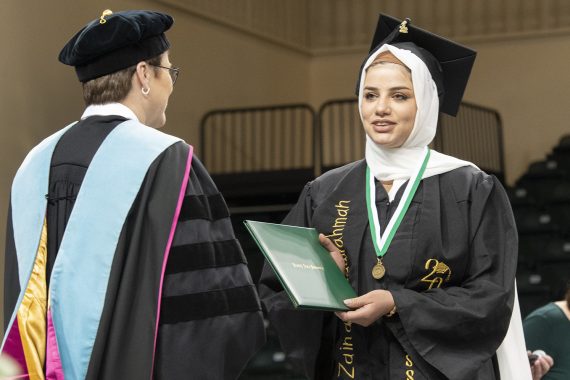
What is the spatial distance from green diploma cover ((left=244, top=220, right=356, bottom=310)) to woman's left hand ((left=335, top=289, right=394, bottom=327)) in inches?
1.0

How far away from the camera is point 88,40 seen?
3.01 m

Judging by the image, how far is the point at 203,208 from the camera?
115 inches

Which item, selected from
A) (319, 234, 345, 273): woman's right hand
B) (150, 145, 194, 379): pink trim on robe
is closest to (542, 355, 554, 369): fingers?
(319, 234, 345, 273): woman's right hand

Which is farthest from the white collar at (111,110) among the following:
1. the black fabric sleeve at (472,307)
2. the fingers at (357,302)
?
the black fabric sleeve at (472,307)

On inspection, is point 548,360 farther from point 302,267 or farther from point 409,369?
point 302,267

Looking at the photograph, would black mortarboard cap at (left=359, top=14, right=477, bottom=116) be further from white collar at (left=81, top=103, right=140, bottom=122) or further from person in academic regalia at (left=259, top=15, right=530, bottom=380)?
white collar at (left=81, top=103, right=140, bottom=122)

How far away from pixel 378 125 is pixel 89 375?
1074 mm

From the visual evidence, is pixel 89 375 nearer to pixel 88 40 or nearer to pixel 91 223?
pixel 91 223

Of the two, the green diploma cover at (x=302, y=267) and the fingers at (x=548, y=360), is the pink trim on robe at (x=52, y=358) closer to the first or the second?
the green diploma cover at (x=302, y=267)

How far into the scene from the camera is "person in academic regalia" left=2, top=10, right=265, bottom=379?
280cm

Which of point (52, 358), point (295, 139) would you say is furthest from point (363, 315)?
point (295, 139)

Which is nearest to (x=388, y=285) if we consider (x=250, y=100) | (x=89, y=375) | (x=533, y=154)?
(x=89, y=375)

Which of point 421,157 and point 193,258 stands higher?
point 421,157

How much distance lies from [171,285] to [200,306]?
94mm
